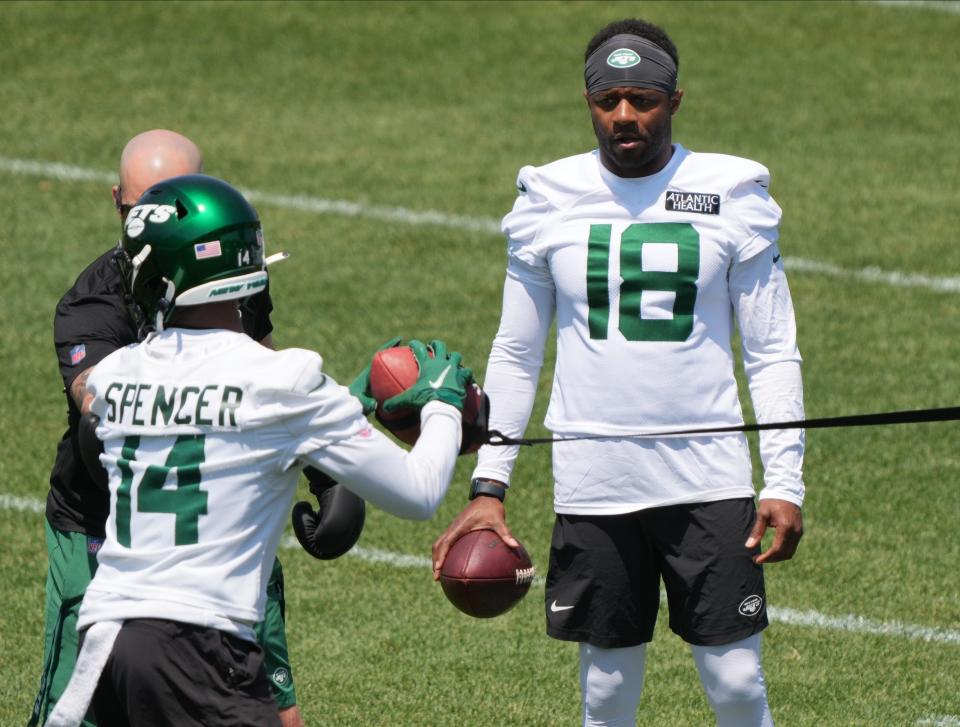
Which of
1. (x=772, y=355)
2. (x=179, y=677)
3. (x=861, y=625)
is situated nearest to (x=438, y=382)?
(x=179, y=677)

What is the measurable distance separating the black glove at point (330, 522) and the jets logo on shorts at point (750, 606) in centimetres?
118

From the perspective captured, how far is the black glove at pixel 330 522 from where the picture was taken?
214 inches

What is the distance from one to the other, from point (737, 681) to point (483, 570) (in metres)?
0.83

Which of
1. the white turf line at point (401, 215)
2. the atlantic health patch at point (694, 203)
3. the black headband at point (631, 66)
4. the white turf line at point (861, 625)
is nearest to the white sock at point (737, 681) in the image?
the atlantic health patch at point (694, 203)

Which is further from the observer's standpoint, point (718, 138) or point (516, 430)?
point (718, 138)

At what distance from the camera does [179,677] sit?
401 cm

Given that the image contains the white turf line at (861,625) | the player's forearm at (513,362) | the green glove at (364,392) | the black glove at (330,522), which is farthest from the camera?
the white turf line at (861,625)

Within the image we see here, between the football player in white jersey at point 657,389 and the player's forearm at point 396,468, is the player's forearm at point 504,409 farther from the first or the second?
the player's forearm at point 396,468

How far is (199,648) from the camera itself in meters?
4.04

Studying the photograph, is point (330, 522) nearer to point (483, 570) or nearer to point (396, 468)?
point (483, 570)

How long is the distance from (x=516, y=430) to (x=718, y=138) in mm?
8715

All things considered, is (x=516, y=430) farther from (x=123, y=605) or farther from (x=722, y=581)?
(x=123, y=605)

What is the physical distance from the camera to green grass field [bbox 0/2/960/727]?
22.6 ft

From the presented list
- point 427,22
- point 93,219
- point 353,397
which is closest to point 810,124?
point 427,22
